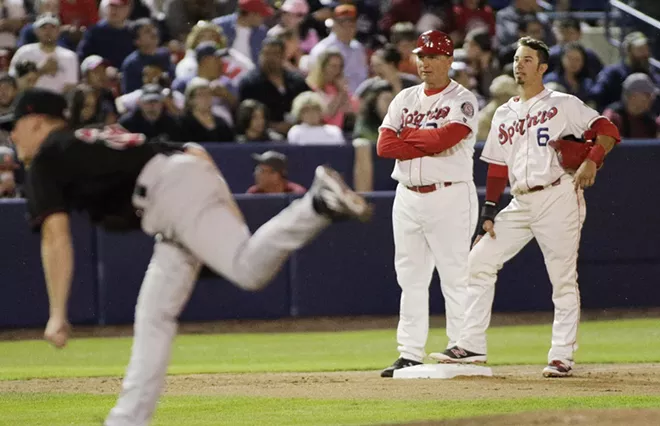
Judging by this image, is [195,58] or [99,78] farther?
[195,58]

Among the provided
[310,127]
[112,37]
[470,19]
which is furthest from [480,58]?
[112,37]

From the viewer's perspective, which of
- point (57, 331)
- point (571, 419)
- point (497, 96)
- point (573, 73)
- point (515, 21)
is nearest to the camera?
point (57, 331)

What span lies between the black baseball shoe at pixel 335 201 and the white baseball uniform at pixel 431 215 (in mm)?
3322

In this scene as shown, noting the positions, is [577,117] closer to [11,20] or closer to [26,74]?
[26,74]

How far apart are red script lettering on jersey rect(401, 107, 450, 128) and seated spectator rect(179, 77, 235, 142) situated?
4.61 m

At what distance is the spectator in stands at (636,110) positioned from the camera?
14.5 metres

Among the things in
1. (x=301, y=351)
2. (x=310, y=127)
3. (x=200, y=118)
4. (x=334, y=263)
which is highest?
(x=200, y=118)

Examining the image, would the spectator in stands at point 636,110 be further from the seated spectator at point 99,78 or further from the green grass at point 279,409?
the green grass at point 279,409

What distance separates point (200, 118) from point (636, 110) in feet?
15.8

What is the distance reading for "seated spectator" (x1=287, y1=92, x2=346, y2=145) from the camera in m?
13.5

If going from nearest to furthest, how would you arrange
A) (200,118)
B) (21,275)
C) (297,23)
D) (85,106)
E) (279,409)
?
(279,409), (21,275), (85,106), (200,118), (297,23)

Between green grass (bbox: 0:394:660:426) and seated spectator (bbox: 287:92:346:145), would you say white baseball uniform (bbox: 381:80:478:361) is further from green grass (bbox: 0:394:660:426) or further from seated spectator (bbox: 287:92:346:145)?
seated spectator (bbox: 287:92:346:145)

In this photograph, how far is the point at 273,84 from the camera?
14.2m

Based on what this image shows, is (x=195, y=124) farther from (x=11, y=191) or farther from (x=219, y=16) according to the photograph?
(x=219, y=16)
